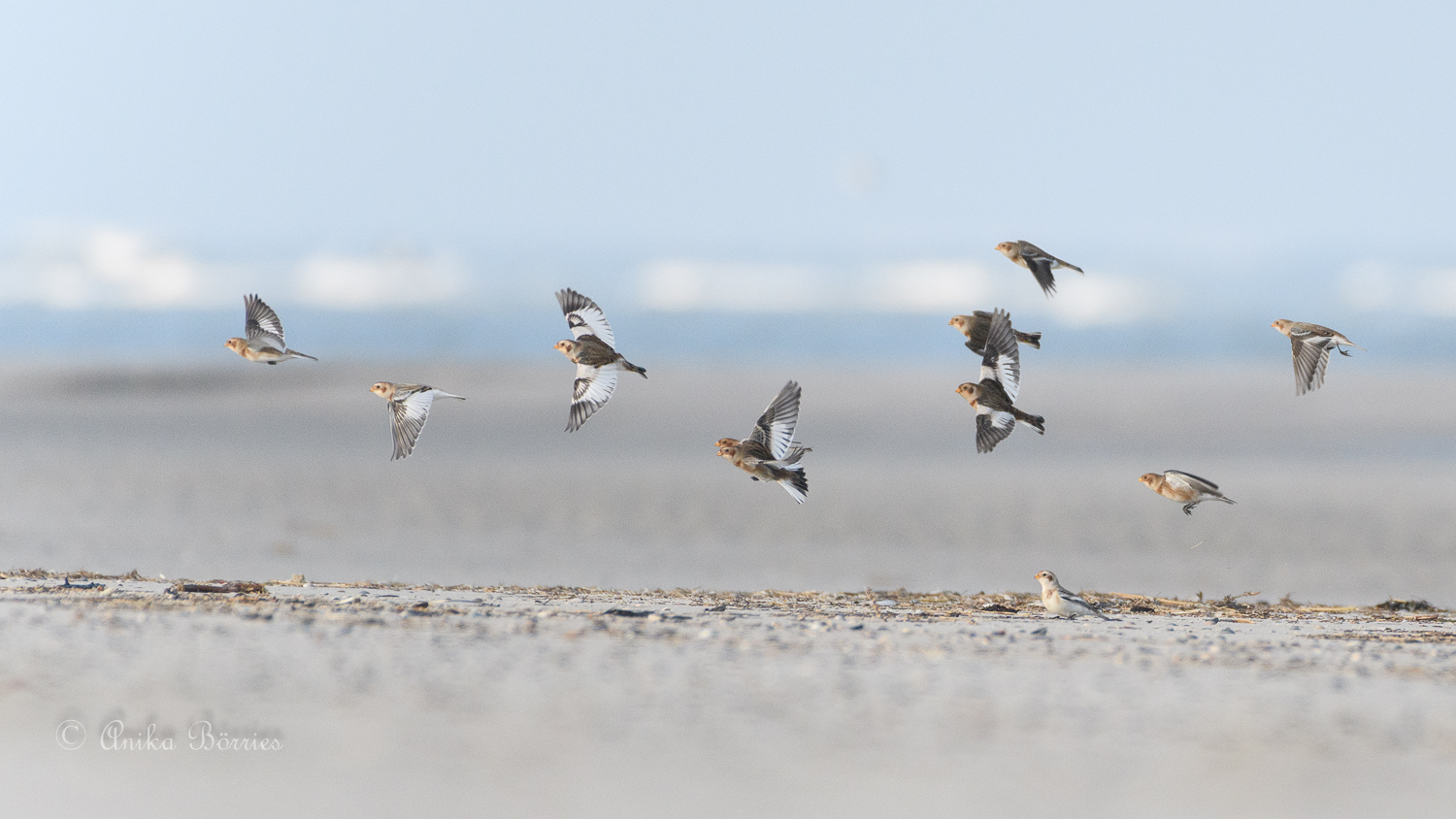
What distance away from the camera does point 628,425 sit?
970 inches

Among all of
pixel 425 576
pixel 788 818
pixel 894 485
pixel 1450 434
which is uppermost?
pixel 1450 434

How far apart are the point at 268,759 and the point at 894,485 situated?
13.7 metres

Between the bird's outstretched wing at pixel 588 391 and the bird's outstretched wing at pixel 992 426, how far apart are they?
2.31 meters

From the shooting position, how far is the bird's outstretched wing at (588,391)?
966 cm

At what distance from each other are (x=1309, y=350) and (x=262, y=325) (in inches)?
260

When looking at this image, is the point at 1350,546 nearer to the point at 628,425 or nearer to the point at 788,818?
the point at 788,818

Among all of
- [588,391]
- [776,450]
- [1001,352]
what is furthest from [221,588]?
[1001,352]

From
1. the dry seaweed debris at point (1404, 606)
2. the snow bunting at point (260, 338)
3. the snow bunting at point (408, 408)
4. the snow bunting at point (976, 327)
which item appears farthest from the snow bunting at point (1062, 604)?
the snow bunting at point (260, 338)

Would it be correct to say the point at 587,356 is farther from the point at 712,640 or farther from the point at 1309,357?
the point at 1309,357

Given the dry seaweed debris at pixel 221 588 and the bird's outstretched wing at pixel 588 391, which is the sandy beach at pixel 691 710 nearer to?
the dry seaweed debris at pixel 221 588

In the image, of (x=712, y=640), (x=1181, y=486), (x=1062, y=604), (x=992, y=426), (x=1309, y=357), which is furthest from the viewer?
(x=1181, y=486)

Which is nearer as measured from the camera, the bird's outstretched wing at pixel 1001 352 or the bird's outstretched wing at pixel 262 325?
the bird's outstretched wing at pixel 1001 352

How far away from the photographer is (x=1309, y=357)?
9.16 meters

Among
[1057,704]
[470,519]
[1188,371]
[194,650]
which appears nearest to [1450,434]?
[1188,371]
